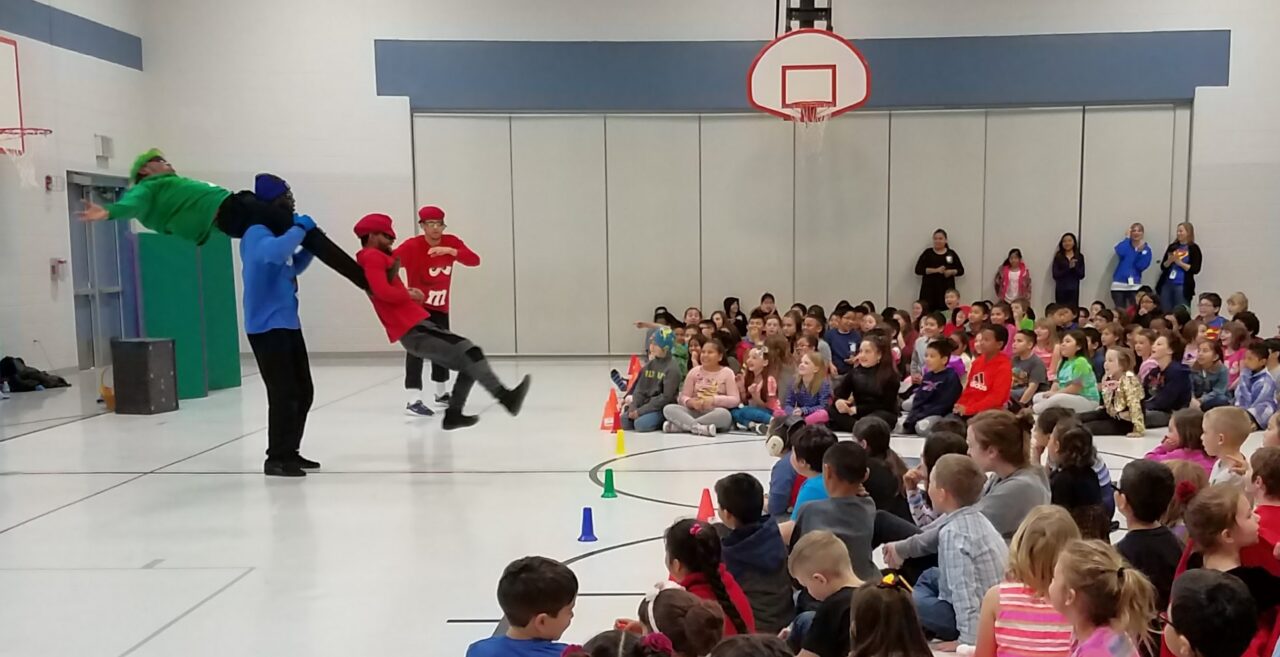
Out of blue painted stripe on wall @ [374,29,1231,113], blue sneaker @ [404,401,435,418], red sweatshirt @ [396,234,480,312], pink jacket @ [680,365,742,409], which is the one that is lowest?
blue sneaker @ [404,401,435,418]

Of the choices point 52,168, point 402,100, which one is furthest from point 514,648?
point 402,100

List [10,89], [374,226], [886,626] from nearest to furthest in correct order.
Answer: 1. [886,626]
2. [374,226]
3. [10,89]

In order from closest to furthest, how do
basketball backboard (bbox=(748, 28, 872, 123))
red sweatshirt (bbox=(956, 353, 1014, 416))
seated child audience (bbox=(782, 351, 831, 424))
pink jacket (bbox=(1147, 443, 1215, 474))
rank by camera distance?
pink jacket (bbox=(1147, 443, 1215, 474))
red sweatshirt (bbox=(956, 353, 1014, 416))
seated child audience (bbox=(782, 351, 831, 424))
basketball backboard (bbox=(748, 28, 872, 123))

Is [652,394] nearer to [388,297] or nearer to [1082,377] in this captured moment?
[388,297]

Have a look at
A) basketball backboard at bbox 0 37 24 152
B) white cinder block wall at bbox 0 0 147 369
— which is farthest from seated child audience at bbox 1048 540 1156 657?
white cinder block wall at bbox 0 0 147 369

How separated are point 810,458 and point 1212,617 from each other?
6.05 feet

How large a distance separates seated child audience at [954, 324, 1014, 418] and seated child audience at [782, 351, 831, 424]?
1.08 meters

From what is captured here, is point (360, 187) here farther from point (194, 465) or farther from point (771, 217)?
point (194, 465)

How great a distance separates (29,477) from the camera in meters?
6.72

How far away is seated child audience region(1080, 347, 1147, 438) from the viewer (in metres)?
7.67

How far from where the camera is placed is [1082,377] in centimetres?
812

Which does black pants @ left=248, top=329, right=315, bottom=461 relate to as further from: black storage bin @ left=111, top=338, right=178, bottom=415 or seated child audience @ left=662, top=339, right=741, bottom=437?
black storage bin @ left=111, top=338, right=178, bottom=415

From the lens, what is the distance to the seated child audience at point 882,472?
3963 millimetres

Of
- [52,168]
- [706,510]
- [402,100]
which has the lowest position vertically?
[706,510]
